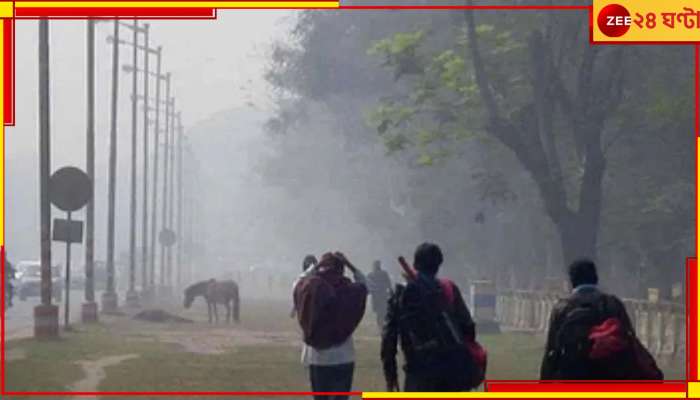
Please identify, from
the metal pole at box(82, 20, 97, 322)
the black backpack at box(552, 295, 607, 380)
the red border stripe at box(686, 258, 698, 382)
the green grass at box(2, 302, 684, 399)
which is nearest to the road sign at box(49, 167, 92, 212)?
the green grass at box(2, 302, 684, 399)

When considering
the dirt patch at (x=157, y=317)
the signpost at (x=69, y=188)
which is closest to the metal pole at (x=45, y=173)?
the signpost at (x=69, y=188)

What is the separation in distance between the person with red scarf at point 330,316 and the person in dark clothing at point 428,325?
103 inches

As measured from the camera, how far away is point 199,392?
952 inches

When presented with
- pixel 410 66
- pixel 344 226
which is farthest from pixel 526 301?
pixel 344 226

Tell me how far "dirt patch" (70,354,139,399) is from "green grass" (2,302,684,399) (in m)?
0.16

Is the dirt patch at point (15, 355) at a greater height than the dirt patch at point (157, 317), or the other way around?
the dirt patch at point (15, 355)

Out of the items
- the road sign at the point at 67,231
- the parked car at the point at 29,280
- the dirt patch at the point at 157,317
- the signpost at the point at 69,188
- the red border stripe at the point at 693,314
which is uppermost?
the signpost at the point at 69,188

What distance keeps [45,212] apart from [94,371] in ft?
32.2

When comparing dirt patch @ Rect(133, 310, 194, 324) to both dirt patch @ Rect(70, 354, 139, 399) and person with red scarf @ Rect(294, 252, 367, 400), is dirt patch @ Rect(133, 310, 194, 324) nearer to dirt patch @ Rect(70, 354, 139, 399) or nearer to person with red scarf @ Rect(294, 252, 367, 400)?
dirt patch @ Rect(70, 354, 139, 399)

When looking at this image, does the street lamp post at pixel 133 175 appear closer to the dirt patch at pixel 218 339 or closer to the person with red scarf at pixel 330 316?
the dirt patch at pixel 218 339

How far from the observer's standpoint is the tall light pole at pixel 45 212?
3725 centimetres

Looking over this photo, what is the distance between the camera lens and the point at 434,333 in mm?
13109

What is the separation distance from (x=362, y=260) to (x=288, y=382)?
328ft

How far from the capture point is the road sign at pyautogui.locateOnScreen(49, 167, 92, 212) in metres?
35.4
